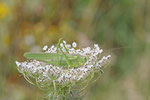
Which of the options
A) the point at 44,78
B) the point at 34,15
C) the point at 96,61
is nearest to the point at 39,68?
the point at 44,78

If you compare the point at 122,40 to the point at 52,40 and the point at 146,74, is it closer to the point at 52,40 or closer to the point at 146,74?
the point at 146,74

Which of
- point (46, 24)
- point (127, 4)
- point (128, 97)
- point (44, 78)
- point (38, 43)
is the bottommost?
point (44, 78)

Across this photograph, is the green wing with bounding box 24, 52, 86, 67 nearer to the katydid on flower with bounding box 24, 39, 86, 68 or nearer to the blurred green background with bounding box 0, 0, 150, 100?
the katydid on flower with bounding box 24, 39, 86, 68

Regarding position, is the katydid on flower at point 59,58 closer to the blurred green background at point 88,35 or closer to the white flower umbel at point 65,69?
the white flower umbel at point 65,69

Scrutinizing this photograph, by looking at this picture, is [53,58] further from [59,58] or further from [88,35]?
[88,35]

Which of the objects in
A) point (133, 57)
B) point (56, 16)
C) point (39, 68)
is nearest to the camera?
point (39, 68)

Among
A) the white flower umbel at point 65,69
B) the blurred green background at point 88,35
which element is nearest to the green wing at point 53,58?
the white flower umbel at point 65,69

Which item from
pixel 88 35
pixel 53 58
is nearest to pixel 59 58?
pixel 53 58
